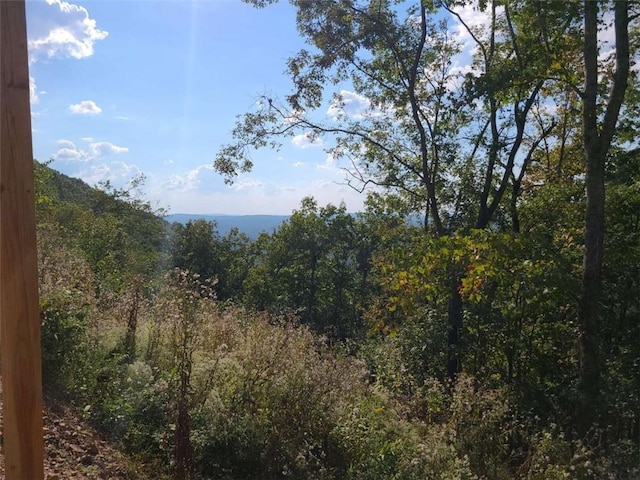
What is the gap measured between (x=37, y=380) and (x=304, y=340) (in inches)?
128

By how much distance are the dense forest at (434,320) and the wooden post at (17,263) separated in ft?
5.76

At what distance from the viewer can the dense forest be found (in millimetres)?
3295

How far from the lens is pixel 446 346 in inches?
352

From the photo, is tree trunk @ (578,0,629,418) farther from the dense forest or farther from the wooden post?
the wooden post

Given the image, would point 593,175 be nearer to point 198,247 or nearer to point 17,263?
point 17,263

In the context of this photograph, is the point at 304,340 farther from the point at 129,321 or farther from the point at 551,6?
the point at 551,6

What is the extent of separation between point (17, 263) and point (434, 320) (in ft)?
29.3

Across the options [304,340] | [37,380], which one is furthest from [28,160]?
[304,340]

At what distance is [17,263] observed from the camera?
1.21 m

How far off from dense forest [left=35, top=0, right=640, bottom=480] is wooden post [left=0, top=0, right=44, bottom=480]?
1.75 m

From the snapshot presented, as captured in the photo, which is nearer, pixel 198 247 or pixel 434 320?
pixel 434 320

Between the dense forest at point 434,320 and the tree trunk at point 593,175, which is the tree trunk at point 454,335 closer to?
the dense forest at point 434,320

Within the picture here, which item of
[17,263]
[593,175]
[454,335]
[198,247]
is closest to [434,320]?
[454,335]

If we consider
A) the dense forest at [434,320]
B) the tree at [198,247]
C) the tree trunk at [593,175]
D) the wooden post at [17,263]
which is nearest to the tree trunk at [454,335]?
the dense forest at [434,320]
